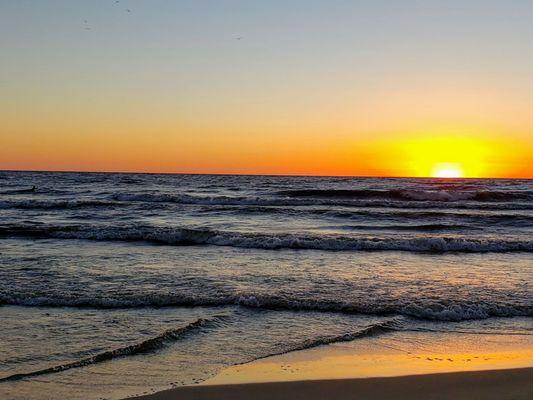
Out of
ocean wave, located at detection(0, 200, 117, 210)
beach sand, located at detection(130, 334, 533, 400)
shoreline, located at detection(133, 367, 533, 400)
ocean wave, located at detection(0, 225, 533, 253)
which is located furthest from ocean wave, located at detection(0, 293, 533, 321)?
ocean wave, located at detection(0, 200, 117, 210)

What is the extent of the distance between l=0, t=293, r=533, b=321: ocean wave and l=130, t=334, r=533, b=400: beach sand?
1.42 metres

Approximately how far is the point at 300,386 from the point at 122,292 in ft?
15.5

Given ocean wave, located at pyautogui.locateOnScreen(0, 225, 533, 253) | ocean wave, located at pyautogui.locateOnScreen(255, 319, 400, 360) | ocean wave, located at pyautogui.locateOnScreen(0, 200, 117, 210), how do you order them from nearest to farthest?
ocean wave, located at pyautogui.locateOnScreen(255, 319, 400, 360)
ocean wave, located at pyautogui.locateOnScreen(0, 225, 533, 253)
ocean wave, located at pyautogui.locateOnScreen(0, 200, 117, 210)

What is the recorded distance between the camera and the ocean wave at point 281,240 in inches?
637

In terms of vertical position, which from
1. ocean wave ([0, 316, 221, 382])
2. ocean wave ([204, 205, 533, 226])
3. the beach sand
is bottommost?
ocean wave ([0, 316, 221, 382])

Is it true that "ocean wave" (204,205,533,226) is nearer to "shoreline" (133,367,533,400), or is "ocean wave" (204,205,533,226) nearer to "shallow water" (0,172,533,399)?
"shallow water" (0,172,533,399)

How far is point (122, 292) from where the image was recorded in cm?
923

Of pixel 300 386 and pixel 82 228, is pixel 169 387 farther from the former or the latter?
pixel 82 228

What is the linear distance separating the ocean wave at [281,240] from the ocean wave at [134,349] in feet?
28.0

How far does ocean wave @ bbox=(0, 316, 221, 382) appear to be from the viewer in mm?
5578

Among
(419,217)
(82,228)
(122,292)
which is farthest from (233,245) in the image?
(419,217)

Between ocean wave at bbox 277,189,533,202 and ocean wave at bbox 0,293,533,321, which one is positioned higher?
ocean wave at bbox 277,189,533,202

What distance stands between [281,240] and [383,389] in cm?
1137

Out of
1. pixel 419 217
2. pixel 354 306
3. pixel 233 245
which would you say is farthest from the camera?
pixel 419 217
